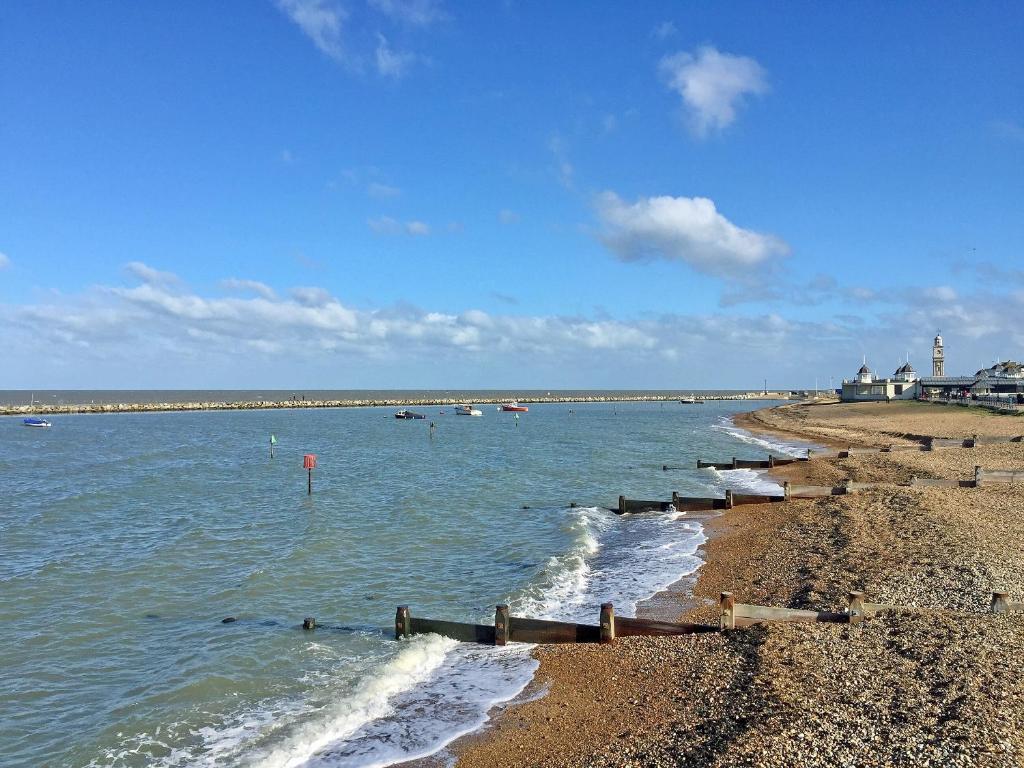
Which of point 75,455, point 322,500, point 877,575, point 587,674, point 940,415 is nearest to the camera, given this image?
point 587,674

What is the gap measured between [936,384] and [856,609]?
117439 mm

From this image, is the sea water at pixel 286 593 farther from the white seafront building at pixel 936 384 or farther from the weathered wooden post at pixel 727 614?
the white seafront building at pixel 936 384

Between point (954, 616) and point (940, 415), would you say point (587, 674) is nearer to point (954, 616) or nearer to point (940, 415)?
point (954, 616)

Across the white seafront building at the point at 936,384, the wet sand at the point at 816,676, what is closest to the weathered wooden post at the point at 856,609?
the wet sand at the point at 816,676

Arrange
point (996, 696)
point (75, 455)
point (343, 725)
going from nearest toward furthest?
point (996, 696) < point (343, 725) < point (75, 455)

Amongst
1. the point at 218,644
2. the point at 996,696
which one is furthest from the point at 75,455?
the point at 996,696

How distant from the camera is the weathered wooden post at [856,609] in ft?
40.1

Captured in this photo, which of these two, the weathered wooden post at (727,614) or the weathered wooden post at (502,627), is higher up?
the weathered wooden post at (727,614)

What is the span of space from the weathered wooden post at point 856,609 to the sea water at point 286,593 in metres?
4.98

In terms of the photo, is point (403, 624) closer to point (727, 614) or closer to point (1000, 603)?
point (727, 614)

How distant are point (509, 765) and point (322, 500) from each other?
25.5 meters

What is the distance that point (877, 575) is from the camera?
15773 mm

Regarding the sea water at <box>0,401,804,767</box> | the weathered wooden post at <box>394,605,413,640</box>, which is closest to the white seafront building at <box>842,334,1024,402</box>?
the sea water at <box>0,401,804,767</box>

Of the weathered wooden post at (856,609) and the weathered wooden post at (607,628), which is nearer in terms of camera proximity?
the weathered wooden post at (856,609)
